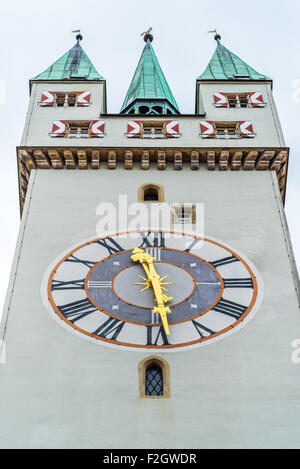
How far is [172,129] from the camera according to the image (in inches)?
657

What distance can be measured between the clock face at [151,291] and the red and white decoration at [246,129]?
3.71m

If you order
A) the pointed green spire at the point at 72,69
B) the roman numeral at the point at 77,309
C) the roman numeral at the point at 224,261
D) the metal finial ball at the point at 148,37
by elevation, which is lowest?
the roman numeral at the point at 77,309

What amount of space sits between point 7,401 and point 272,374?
385 centimetres

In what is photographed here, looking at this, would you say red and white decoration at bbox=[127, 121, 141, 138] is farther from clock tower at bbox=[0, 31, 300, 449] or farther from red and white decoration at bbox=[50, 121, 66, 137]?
red and white decoration at bbox=[50, 121, 66, 137]

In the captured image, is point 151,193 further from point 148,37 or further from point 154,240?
point 148,37

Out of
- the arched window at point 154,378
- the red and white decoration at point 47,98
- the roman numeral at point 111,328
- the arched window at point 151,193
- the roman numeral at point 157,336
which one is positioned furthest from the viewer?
the red and white decoration at point 47,98

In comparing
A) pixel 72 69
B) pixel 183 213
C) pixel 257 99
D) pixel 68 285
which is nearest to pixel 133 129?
pixel 183 213

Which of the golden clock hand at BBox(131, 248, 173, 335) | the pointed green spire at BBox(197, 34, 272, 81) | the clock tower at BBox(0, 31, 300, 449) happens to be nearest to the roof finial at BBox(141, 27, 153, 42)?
the pointed green spire at BBox(197, 34, 272, 81)

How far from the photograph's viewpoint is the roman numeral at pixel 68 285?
41.1 ft

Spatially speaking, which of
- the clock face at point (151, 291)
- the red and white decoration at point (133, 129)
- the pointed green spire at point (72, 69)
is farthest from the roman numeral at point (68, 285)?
the pointed green spire at point (72, 69)

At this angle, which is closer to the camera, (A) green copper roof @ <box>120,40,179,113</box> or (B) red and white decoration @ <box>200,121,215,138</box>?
(B) red and white decoration @ <box>200,121,215,138</box>

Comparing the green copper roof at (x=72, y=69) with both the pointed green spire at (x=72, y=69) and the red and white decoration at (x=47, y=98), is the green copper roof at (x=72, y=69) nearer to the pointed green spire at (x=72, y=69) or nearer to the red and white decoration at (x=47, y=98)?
the pointed green spire at (x=72, y=69)

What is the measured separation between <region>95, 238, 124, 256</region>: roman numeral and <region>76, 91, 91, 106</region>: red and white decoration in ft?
16.8

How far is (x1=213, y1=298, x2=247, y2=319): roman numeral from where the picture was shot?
12039 mm
